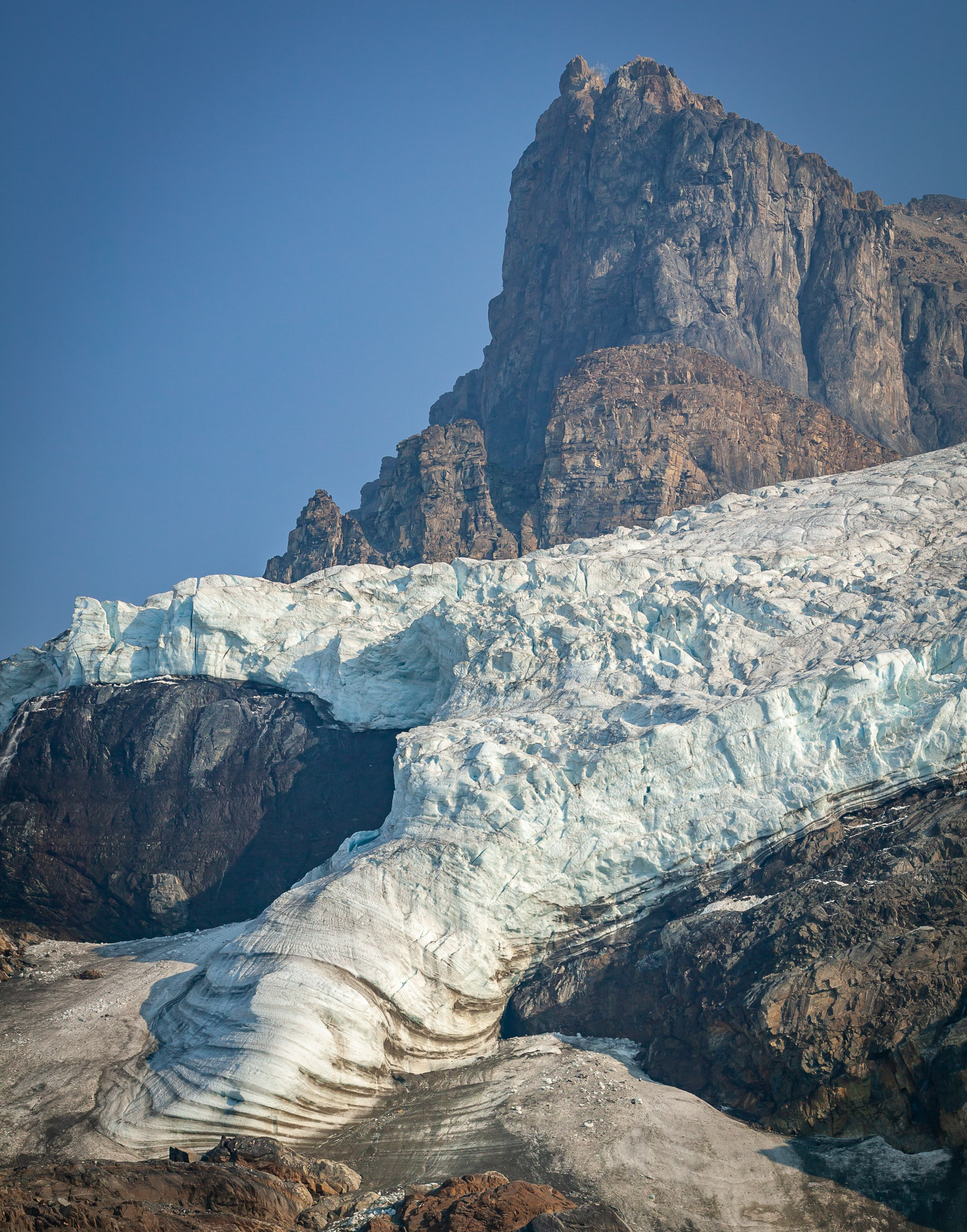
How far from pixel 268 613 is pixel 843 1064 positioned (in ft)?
101

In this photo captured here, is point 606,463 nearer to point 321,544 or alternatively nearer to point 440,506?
point 440,506

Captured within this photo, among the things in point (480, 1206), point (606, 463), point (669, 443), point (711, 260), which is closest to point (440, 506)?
point (606, 463)

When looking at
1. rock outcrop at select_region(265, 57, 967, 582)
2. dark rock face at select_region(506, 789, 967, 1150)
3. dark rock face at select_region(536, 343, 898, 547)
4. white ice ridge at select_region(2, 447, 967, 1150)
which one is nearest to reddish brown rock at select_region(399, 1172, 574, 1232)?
white ice ridge at select_region(2, 447, 967, 1150)

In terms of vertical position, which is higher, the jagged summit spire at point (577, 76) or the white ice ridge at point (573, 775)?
the jagged summit spire at point (577, 76)

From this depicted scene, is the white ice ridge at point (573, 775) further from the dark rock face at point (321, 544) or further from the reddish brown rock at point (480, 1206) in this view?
the dark rock face at point (321, 544)

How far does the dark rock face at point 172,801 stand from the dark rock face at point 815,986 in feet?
47.3

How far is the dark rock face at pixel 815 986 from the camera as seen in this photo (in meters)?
22.7

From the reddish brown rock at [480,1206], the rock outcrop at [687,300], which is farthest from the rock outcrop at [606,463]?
the reddish brown rock at [480,1206]

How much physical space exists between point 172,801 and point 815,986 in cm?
2773

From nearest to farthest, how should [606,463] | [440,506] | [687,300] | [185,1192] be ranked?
[185,1192], [606,463], [440,506], [687,300]

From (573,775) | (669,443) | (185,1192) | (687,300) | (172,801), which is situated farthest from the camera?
(687,300)

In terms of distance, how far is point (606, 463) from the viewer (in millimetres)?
74688

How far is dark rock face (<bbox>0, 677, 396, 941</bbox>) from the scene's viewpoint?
40938 millimetres

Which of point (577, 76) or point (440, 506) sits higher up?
point (577, 76)
